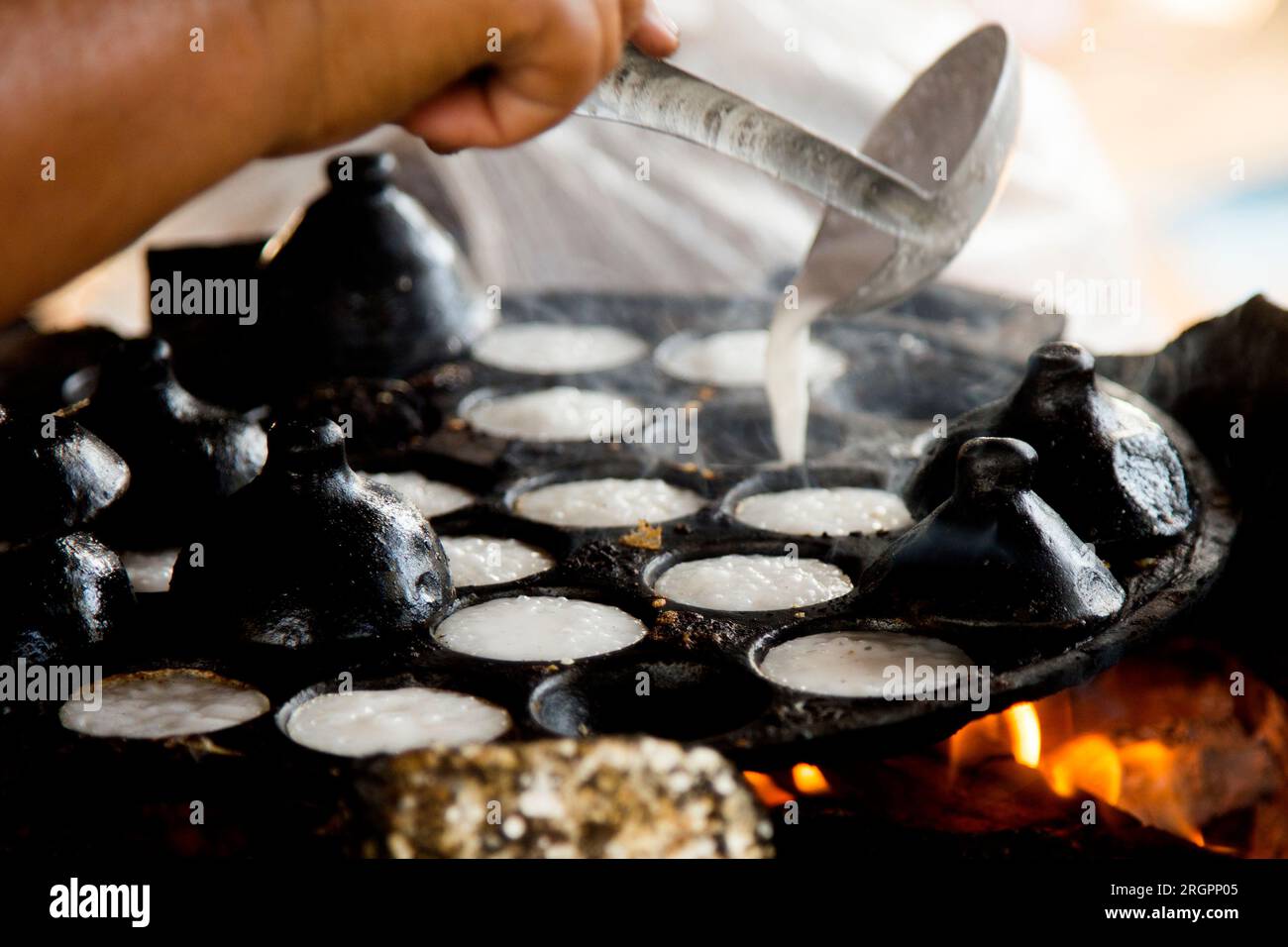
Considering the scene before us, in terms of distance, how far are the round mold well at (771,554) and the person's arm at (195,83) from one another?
1.06m

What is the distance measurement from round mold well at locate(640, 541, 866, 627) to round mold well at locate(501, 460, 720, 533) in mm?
235

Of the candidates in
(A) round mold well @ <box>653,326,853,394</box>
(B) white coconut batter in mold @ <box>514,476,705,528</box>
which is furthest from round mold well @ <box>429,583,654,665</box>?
(A) round mold well @ <box>653,326,853,394</box>

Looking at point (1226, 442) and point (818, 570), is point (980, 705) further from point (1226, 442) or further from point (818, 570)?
point (1226, 442)

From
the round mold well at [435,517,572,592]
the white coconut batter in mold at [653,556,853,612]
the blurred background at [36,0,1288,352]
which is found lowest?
the white coconut batter in mold at [653,556,853,612]

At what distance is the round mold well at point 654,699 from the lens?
98.0 inches

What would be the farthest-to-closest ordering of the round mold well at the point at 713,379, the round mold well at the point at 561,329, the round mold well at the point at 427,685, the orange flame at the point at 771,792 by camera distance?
the round mold well at the point at 561,329
the round mold well at the point at 713,379
the orange flame at the point at 771,792
the round mold well at the point at 427,685

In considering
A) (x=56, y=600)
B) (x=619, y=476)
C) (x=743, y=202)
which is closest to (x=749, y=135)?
(x=619, y=476)

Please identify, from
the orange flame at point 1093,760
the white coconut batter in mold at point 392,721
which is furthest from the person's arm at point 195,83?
the orange flame at point 1093,760

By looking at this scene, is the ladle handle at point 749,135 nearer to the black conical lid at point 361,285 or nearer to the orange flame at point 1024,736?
the orange flame at point 1024,736

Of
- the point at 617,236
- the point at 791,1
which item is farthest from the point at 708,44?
the point at 617,236

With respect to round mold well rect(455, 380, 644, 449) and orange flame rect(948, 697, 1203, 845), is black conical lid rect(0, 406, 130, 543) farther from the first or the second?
orange flame rect(948, 697, 1203, 845)

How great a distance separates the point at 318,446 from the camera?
2.54m

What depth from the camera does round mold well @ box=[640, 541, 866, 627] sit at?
2.75 meters

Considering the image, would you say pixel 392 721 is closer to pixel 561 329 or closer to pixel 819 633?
pixel 819 633
